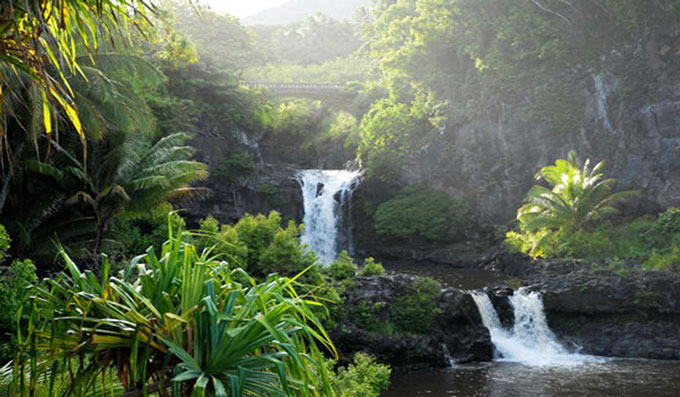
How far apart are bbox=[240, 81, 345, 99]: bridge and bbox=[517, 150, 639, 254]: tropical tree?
22.6m

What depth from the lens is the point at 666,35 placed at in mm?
27172

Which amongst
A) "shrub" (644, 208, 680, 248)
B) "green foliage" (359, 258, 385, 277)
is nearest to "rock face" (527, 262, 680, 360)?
"shrub" (644, 208, 680, 248)

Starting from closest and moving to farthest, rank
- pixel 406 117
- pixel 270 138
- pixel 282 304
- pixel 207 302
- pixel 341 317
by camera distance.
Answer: pixel 207 302
pixel 282 304
pixel 341 317
pixel 406 117
pixel 270 138

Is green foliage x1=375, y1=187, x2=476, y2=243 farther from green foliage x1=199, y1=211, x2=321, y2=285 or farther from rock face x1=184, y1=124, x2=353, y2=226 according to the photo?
green foliage x1=199, y1=211, x2=321, y2=285

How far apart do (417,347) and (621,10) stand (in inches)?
867

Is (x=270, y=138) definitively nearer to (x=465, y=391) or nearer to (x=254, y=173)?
(x=254, y=173)

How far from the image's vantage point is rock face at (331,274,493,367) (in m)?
15.3

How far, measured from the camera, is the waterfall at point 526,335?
54.6ft

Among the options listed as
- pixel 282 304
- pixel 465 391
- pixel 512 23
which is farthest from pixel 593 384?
pixel 512 23

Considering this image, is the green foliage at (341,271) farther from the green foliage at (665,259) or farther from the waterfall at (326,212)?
the waterfall at (326,212)

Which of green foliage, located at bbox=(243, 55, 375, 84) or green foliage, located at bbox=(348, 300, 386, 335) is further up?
green foliage, located at bbox=(243, 55, 375, 84)

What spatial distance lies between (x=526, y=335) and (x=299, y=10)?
189 meters

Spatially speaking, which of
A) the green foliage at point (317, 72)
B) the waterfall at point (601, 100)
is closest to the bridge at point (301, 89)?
the green foliage at point (317, 72)

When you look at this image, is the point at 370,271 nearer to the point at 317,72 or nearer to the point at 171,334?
the point at 171,334
